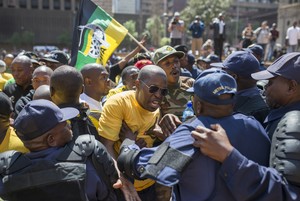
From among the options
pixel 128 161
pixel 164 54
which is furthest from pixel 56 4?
pixel 128 161

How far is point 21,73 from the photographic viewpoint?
5242 mm

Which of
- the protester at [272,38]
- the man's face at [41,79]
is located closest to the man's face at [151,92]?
the man's face at [41,79]

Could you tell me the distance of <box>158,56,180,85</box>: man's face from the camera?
409cm

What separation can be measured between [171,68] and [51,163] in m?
2.38

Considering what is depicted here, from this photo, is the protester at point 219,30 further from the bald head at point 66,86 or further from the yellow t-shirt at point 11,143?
the yellow t-shirt at point 11,143

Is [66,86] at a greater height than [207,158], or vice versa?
[66,86]

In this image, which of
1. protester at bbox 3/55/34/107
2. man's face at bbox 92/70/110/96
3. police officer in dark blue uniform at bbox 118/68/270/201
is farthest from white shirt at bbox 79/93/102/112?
protester at bbox 3/55/34/107

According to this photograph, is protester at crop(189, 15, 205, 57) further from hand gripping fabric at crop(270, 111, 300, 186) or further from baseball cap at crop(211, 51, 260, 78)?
hand gripping fabric at crop(270, 111, 300, 186)

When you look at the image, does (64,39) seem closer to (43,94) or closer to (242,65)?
(43,94)

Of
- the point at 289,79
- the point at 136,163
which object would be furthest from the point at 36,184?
the point at 289,79

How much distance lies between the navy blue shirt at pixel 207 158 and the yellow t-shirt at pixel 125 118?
2.95 ft

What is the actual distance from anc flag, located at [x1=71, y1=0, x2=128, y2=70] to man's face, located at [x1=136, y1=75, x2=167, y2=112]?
2.82 metres

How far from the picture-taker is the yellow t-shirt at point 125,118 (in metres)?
2.98

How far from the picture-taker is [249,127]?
2.03 m
